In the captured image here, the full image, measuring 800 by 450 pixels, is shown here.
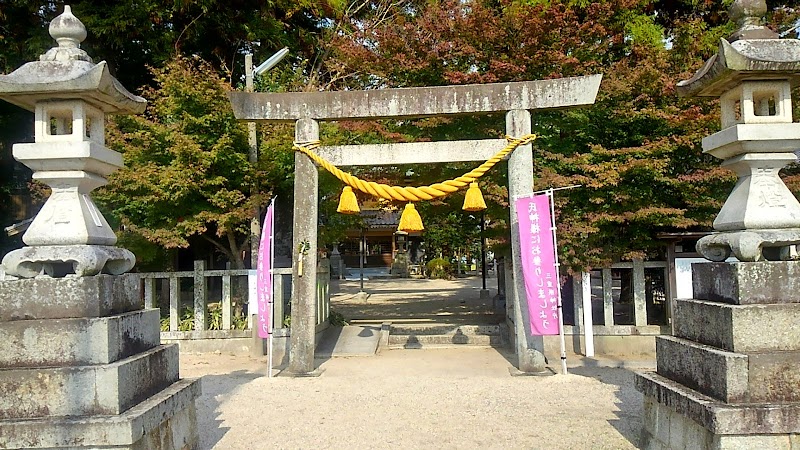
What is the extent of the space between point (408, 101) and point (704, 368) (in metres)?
5.73

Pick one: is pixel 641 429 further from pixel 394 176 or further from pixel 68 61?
pixel 394 176

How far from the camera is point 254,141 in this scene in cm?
1064

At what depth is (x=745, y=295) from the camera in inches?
156

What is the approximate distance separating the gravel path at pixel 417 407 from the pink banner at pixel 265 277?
0.80m

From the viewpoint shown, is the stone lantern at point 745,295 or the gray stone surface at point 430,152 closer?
the stone lantern at point 745,295

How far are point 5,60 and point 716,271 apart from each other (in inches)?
564

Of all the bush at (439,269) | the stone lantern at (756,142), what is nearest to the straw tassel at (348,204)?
the stone lantern at (756,142)

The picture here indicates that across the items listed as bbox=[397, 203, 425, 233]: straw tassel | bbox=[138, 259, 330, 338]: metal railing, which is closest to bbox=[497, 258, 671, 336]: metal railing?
bbox=[397, 203, 425, 233]: straw tassel

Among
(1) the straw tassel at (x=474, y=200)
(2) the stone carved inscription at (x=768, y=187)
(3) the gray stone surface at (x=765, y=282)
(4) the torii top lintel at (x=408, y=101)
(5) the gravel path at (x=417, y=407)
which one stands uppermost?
(4) the torii top lintel at (x=408, y=101)

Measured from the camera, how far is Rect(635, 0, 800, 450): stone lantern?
3768mm

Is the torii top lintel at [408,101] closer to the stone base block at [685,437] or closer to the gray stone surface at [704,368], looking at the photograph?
the gray stone surface at [704,368]

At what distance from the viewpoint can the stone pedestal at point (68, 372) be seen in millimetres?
3754

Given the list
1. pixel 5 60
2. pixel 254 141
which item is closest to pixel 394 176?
pixel 254 141

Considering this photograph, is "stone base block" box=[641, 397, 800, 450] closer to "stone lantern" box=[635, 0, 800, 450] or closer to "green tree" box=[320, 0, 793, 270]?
"stone lantern" box=[635, 0, 800, 450]
